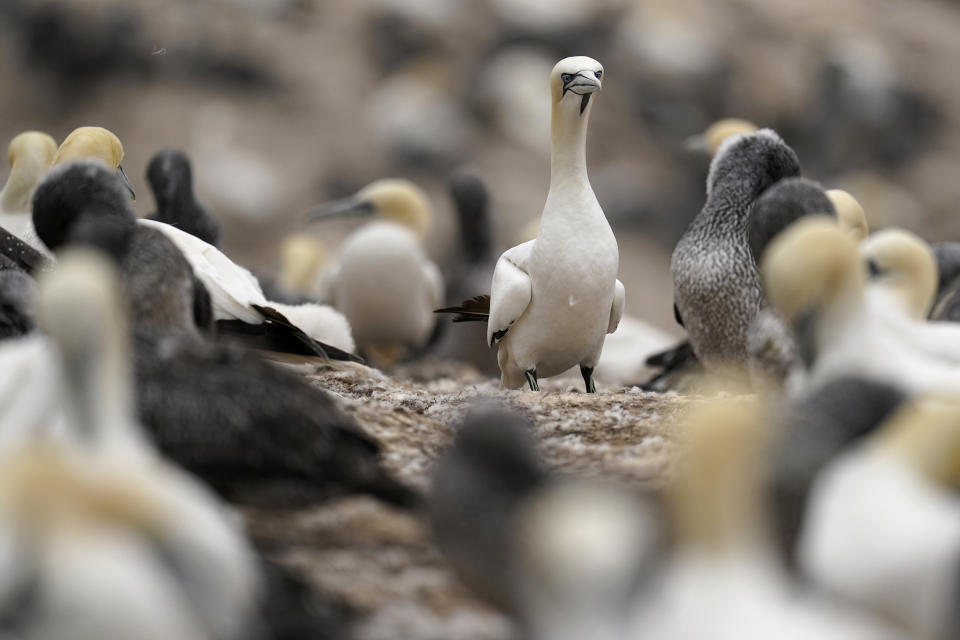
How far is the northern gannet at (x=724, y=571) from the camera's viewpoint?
125 inches

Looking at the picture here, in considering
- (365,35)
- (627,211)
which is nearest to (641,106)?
(627,211)

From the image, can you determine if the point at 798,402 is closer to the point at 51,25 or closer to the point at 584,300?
the point at 584,300

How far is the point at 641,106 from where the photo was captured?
23688 millimetres

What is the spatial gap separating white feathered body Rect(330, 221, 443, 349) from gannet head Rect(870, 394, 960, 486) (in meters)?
8.25

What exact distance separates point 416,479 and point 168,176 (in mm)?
4440

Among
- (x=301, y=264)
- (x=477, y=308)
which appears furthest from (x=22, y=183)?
(x=301, y=264)

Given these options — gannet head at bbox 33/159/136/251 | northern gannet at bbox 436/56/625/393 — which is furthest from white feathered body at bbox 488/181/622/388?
gannet head at bbox 33/159/136/251

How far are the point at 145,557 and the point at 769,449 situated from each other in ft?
5.76

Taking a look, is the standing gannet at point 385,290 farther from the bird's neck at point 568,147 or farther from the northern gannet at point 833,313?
the northern gannet at point 833,313

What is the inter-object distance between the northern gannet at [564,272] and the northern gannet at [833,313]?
2.34 meters

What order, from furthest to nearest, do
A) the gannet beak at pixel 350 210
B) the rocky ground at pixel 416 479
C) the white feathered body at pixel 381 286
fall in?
the gannet beak at pixel 350 210 → the white feathered body at pixel 381 286 → the rocky ground at pixel 416 479

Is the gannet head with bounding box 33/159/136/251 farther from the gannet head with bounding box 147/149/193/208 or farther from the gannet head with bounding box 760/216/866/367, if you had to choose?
the gannet head with bounding box 147/149/193/208

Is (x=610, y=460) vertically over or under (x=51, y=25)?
under

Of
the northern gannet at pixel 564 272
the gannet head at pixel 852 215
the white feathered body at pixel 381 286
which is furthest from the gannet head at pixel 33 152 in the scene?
the gannet head at pixel 852 215
